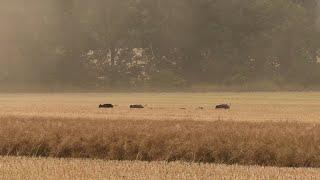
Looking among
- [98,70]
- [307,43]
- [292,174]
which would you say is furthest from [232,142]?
[307,43]

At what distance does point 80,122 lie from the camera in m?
20.6

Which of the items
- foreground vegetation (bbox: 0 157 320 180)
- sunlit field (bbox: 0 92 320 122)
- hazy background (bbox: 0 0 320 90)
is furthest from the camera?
hazy background (bbox: 0 0 320 90)

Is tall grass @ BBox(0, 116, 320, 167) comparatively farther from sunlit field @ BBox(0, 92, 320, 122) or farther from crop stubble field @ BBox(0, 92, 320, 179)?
sunlit field @ BBox(0, 92, 320, 122)

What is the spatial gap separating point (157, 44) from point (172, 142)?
58342mm

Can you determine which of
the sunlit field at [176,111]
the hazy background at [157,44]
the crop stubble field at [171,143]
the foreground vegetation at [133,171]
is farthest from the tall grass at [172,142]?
the hazy background at [157,44]

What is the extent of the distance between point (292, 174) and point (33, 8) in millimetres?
66981

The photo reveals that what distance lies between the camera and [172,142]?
56.3ft

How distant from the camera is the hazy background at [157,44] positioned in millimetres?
72500

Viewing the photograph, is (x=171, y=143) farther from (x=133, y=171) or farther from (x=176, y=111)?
(x=176, y=111)

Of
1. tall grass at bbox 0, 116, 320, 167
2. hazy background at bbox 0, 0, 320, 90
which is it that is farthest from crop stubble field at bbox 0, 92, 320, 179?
hazy background at bbox 0, 0, 320, 90

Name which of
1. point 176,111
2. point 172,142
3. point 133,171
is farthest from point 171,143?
point 176,111

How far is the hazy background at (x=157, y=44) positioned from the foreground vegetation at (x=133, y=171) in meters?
55.0

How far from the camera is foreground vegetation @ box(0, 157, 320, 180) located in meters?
13.9

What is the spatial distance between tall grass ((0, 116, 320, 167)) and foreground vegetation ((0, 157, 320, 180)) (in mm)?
1006
